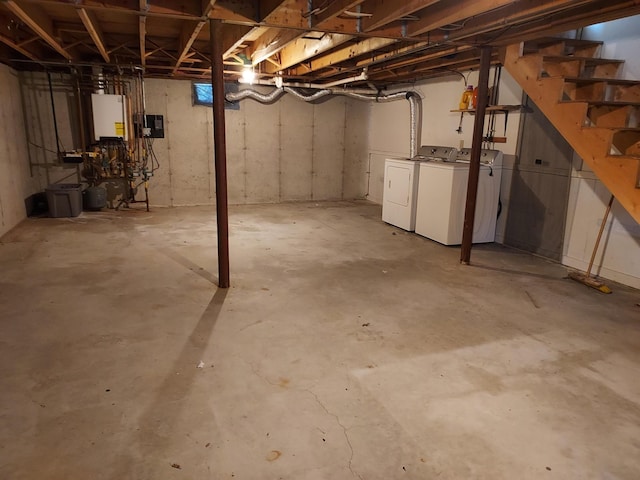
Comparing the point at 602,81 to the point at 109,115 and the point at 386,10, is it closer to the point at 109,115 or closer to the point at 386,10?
the point at 386,10

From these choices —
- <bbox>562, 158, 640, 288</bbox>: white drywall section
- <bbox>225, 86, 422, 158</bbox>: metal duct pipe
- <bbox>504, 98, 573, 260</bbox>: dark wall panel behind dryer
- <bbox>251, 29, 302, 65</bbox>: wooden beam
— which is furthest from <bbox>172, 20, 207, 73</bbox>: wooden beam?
<bbox>562, 158, 640, 288</bbox>: white drywall section

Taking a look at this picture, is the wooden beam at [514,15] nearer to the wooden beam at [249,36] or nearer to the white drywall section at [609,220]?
the white drywall section at [609,220]

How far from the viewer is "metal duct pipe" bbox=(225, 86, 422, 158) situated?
22.8 feet

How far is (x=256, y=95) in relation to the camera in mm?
7727

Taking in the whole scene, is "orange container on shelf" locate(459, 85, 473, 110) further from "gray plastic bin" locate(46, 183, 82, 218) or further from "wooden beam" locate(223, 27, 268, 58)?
"gray plastic bin" locate(46, 183, 82, 218)

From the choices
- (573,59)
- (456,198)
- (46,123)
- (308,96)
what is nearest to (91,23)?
(46,123)

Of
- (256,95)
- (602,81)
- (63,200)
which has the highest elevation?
(256,95)

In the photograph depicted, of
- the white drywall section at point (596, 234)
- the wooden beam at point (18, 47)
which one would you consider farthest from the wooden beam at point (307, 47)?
the wooden beam at point (18, 47)

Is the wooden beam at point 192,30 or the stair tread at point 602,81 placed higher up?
the wooden beam at point 192,30

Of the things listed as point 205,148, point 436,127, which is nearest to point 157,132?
point 205,148

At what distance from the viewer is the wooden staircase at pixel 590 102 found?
3193mm

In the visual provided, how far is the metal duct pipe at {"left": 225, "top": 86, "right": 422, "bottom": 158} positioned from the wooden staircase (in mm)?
2834

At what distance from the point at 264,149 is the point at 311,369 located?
20.0ft

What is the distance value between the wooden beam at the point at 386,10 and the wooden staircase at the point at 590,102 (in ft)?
4.71
